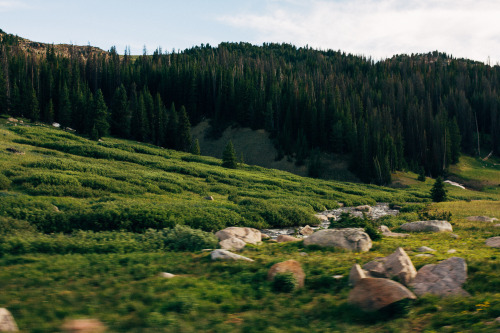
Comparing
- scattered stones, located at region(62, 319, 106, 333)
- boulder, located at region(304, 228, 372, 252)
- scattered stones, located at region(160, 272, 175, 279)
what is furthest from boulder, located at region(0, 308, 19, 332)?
boulder, located at region(304, 228, 372, 252)

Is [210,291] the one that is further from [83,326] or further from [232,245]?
[232,245]

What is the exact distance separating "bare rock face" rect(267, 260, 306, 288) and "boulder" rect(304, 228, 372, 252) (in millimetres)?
5135

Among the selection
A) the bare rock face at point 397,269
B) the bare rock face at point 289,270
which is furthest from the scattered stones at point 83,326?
the bare rock face at point 397,269

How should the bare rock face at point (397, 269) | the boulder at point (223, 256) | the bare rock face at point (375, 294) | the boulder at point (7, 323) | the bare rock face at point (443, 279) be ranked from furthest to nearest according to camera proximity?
the boulder at point (223, 256) < the bare rock face at point (397, 269) < the bare rock face at point (443, 279) < the bare rock face at point (375, 294) < the boulder at point (7, 323)

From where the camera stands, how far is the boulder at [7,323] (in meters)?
7.02

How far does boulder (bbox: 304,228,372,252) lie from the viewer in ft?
50.9

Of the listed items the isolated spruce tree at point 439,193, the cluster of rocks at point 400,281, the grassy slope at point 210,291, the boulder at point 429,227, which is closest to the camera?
the grassy slope at point 210,291

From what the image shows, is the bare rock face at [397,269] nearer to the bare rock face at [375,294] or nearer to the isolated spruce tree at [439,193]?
the bare rock face at [375,294]

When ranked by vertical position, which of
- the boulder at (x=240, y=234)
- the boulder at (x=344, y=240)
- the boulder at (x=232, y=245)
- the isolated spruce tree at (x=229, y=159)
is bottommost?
the boulder at (x=240, y=234)

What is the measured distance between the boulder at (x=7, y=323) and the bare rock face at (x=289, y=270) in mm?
6829

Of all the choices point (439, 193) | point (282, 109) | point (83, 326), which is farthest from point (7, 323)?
point (282, 109)

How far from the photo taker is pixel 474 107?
135 meters

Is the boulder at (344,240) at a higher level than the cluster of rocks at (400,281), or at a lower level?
lower

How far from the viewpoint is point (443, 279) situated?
31.5 ft
